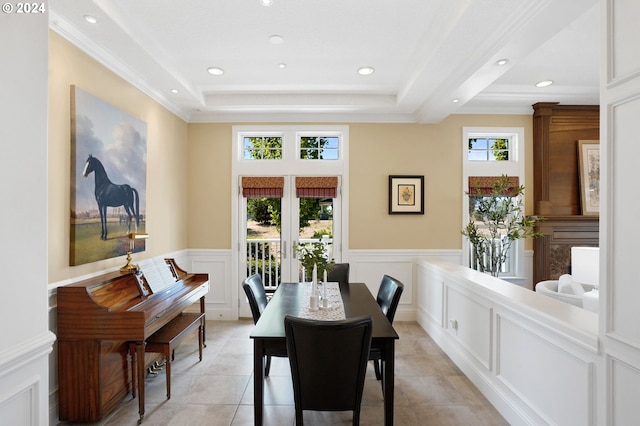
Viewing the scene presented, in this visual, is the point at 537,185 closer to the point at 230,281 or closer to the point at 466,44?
the point at 466,44

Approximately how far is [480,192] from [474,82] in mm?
1797

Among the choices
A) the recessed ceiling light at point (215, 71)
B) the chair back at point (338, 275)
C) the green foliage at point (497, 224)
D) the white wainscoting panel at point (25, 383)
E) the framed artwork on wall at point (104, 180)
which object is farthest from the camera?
the green foliage at point (497, 224)

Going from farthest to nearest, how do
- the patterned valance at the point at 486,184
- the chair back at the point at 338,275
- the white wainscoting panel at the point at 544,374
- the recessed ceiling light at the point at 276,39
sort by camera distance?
the patterned valance at the point at 486,184 → the chair back at the point at 338,275 → the recessed ceiling light at the point at 276,39 → the white wainscoting panel at the point at 544,374

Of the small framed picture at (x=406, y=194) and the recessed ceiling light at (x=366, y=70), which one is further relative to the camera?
the small framed picture at (x=406, y=194)

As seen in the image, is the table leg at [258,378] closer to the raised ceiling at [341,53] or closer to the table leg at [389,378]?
the table leg at [389,378]

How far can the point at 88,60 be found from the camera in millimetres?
2738

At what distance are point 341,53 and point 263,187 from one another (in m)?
2.11

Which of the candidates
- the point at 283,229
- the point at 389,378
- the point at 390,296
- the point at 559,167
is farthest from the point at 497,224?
the point at 389,378

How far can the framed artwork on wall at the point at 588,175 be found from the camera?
451 cm

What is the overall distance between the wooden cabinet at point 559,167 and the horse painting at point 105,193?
16.2ft

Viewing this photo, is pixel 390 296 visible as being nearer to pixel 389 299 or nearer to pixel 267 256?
pixel 389 299

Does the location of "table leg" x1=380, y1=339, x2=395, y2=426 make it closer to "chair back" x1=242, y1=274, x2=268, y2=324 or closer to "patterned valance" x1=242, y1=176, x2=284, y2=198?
"chair back" x1=242, y1=274, x2=268, y2=324

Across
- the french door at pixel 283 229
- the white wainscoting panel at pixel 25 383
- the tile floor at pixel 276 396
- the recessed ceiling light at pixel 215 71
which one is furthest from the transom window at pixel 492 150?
the white wainscoting panel at pixel 25 383

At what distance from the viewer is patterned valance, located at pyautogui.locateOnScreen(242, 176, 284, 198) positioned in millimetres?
4695
